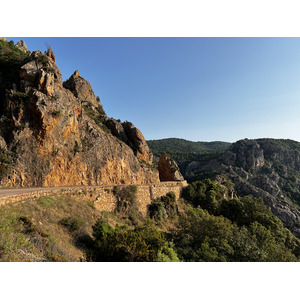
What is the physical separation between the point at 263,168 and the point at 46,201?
11068cm

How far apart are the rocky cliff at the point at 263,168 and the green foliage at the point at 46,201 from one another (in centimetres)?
6666

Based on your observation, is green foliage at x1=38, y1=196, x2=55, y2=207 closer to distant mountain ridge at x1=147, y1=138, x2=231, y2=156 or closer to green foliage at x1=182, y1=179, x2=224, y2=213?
green foliage at x1=182, y1=179, x2=224, y2=213

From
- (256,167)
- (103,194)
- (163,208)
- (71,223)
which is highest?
(256,167)

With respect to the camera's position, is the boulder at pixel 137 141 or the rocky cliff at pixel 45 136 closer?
the rocky cliff at pixel 45 136

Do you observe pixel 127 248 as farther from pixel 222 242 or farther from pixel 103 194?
pixel 103 194

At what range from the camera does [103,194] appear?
16266 mm

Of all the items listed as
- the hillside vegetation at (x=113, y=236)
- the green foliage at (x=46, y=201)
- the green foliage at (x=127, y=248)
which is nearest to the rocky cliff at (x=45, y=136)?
the hillside vegetation at (x=113, y=236)

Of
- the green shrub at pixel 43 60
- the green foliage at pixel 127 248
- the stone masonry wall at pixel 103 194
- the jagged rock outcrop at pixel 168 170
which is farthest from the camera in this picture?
the jagged rock outcrop at pixel 168 170

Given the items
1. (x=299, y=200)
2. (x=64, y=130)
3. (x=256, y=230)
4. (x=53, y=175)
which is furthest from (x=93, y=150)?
(x=299, y=200)

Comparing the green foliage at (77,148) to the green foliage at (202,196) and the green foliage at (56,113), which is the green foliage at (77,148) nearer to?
the green foliage at (56,113)

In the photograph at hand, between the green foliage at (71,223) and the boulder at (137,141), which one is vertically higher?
the boulder at (137,141)

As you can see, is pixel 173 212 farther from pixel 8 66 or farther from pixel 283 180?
pixel 283 180

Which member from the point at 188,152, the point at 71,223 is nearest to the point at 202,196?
the point at 71,223

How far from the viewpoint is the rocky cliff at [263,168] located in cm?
7131
